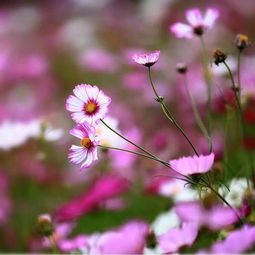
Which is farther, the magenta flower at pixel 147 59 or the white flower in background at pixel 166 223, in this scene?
the white flower in background at pixel 166 223

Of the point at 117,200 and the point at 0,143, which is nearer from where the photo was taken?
the point at 0,143

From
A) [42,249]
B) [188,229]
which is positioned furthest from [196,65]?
[188,229]

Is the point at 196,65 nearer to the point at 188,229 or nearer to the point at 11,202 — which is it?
the point at 11,202

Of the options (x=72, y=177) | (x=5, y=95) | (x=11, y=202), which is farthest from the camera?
(x=5, y=95)

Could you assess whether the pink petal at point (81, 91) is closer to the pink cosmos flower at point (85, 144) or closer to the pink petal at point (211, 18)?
the pink cosmos flower at point (85, 144)

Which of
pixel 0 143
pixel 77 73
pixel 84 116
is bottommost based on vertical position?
pixel 84 116

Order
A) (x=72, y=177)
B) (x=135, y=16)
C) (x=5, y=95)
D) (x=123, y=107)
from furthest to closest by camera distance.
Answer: (x=135, y=16) → (x=5, y=95) → (x=123, y=107) → (x=72, y=177)

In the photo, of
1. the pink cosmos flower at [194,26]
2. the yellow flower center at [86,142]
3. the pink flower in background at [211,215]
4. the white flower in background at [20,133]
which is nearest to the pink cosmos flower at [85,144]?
the yellow flower center at [86,142]

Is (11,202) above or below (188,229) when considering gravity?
above
